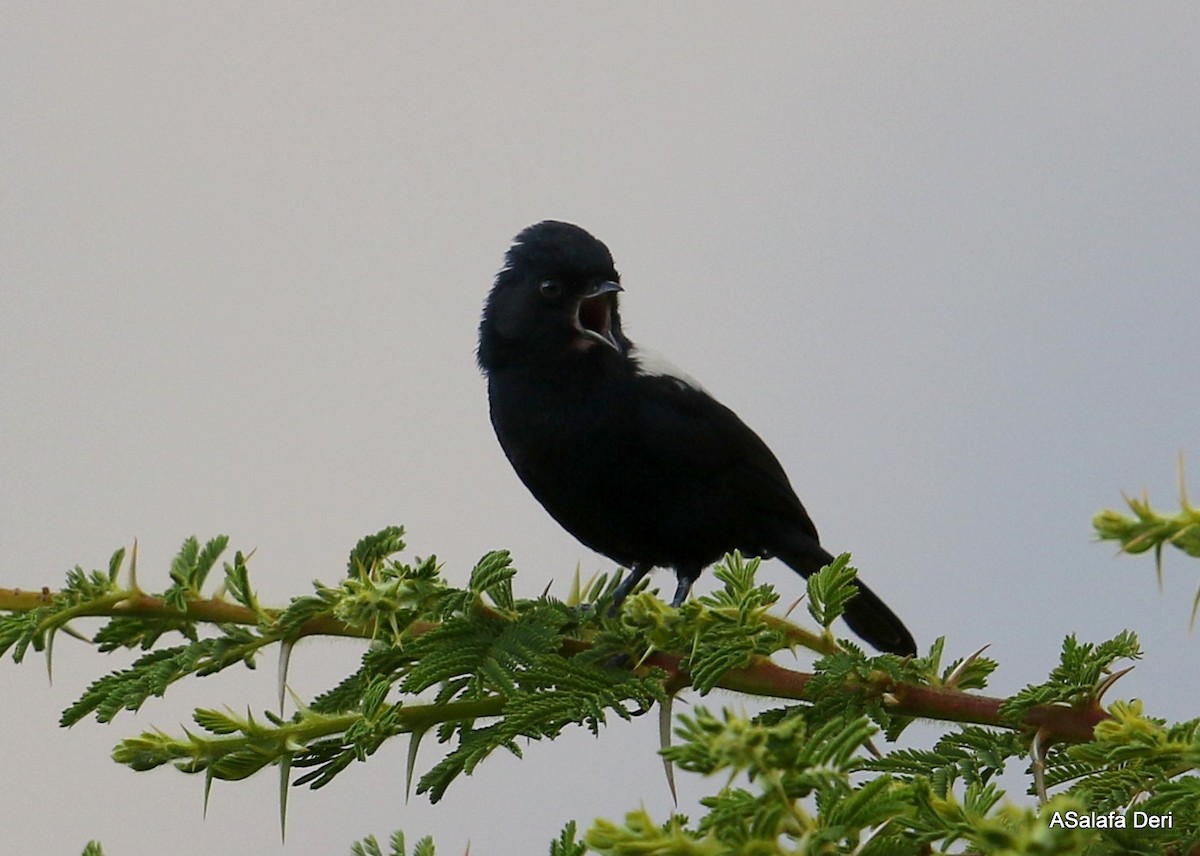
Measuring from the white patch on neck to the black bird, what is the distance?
0.05 ft

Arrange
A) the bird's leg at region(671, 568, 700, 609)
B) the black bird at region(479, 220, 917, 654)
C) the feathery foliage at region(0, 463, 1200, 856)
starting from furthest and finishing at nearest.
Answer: the bird's leg at region(671, 568, 700, 609), the black bird at region(479, 220, 917, 654), the feathery foliage at region(0, 463, 1200, 856)

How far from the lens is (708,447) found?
16.5 ft

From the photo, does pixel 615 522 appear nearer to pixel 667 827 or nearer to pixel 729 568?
pixel 729 568

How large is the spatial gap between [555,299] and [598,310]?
205mm

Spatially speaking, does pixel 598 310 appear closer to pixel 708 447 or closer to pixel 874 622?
pixel 708 447

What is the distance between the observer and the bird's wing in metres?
4.91

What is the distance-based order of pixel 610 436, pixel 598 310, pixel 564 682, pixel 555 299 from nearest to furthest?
pixel 564 682, pixel 610 436, pixel 555 299, pixel 598 310

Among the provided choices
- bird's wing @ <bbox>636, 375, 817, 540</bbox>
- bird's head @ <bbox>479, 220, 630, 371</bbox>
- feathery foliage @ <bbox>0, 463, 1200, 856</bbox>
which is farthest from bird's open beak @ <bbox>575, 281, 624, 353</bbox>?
feathery foliage @ <bbox>0, 463, 1200, 856</bbox>

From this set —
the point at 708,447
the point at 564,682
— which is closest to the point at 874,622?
the point at 708,447

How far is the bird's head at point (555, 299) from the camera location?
5.11 metres

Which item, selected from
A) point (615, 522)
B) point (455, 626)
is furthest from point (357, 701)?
point (615, 522)

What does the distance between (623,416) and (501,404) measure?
0.46 m

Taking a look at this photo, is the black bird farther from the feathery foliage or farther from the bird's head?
the feathery foliage

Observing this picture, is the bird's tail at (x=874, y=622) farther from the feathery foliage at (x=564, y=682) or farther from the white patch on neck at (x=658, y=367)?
the feathery foliage at (x=564, y=682)
